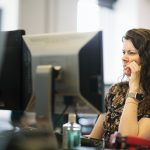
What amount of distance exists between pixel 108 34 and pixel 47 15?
4.63 ft

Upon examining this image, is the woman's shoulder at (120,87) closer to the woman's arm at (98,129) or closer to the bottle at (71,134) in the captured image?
the woman's arm at (98,129)

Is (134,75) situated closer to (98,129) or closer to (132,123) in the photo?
(132,123)

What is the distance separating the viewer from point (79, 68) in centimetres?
124

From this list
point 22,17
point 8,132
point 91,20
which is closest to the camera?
point 8,132

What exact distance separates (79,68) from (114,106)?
2.70 ft

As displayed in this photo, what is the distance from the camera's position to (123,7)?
432 cm

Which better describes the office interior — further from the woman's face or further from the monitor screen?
the monitor screen

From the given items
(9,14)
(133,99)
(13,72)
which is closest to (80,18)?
(9,14)

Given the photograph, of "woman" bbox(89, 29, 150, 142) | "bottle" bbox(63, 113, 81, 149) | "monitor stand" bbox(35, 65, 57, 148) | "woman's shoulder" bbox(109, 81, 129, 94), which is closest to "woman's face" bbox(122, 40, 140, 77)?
"woman" bbox(89, 29, 150, 142)

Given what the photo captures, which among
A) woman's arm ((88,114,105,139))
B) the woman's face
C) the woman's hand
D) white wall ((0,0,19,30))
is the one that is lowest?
woman's arm ((88,114,105,139))

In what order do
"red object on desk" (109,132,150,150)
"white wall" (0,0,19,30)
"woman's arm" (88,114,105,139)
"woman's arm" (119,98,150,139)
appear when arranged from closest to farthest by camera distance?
"red object on desk" (109,132,150,150) < "woman's arm" (119,98,150,139) < "woman's arm" (88,114,105,139) < "white wall" (0,0,19,30)

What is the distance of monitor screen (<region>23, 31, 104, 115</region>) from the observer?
1.24 meters

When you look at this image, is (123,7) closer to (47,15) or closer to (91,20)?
(91,20)

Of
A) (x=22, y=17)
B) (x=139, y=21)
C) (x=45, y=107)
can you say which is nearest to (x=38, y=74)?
(x=45, y=107)
